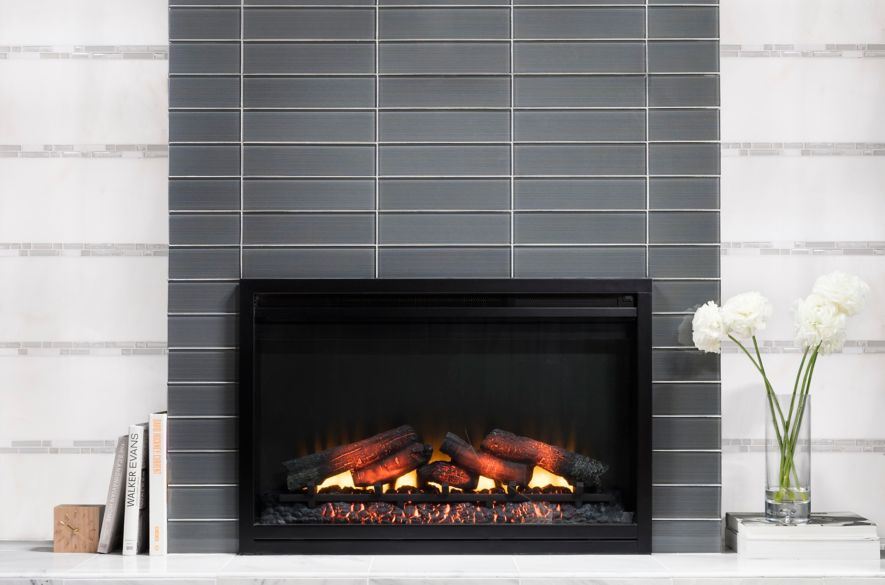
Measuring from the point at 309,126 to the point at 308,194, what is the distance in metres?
0.18

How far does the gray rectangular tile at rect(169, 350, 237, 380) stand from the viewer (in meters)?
2.17

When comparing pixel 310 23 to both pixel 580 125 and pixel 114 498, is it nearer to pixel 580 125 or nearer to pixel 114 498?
pixel 580 125

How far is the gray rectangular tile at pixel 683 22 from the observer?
220 centimetres

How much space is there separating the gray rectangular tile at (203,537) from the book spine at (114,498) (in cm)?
15

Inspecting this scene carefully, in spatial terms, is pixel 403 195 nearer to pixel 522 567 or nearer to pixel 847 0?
pixel 522 567

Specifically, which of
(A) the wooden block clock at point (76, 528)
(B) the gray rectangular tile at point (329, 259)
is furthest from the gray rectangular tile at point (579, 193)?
(A) the wooden block clock at point (76, 528)

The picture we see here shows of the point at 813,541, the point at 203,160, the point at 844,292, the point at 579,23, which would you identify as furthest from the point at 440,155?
the point at 813,541

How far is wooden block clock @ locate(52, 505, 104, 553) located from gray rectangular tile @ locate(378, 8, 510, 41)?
4.80ft

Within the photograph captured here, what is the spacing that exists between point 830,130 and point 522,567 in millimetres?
1494

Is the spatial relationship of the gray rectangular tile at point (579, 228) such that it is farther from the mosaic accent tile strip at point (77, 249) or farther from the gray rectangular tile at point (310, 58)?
the mosaic accent tile strip at point (77, 249)

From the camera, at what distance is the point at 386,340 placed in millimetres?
2209

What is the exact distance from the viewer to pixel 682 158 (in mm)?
2188

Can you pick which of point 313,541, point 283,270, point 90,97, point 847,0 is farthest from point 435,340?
point 847,0

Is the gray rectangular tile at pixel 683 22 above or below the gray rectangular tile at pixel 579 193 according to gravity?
above
